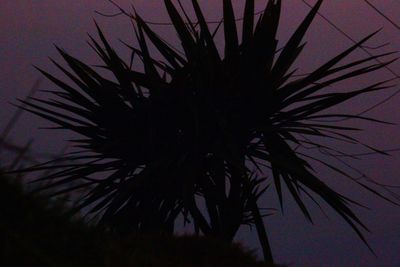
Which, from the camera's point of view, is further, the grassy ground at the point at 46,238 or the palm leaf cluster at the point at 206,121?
the palm leaf cluster at the point at 206,121

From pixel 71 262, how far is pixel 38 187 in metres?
0.30

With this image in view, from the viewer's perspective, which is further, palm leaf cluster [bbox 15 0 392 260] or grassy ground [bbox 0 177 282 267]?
palm leaf cluster [bbox 15 0 392 260]

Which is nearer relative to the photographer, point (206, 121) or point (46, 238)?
point (46, 238)

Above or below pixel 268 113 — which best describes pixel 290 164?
below

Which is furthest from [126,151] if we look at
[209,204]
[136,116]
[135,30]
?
[135,30]

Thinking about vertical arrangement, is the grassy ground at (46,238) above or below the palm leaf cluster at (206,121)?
below

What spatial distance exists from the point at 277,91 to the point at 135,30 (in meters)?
1.87

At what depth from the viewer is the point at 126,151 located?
7664 millimetres

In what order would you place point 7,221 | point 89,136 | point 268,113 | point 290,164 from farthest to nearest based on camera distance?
1. point 89,136
2. point 268,113
3. point 290,164
4. point 7,221

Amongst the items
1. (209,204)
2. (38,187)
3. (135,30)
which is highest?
(135,30)

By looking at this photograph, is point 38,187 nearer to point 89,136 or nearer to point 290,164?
point 290,164

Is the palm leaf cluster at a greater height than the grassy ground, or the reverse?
the palm leaf cluster

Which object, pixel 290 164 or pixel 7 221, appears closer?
pixel 7 221

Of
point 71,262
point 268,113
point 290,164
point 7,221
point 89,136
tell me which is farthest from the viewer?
point 89,136
